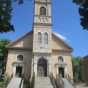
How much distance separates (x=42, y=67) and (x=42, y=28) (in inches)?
241

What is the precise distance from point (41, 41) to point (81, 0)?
20358mm

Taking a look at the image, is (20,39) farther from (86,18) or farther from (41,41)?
(86,18)

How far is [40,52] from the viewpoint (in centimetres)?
3478

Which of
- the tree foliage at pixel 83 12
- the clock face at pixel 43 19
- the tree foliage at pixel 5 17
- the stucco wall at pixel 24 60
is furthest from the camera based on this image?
the clock face at pixel 43 19

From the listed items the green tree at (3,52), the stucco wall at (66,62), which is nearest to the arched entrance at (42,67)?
the stucco wall at (66,62)

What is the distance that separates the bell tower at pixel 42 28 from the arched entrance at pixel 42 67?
1.54 meters

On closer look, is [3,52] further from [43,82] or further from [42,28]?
[43,82]

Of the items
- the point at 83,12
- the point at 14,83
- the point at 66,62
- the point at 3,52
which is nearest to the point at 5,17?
the point at 83,12

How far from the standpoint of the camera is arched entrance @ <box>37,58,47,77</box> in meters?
34.6

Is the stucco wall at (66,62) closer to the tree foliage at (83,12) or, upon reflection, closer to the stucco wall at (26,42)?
the stucco wall at (26,42)

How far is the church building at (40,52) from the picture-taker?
34.7m

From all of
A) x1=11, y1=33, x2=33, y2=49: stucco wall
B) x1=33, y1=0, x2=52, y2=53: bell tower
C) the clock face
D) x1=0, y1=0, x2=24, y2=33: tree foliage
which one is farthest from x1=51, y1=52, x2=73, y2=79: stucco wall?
x1=0, y1=0, x2=24, y2=33: tree foliage

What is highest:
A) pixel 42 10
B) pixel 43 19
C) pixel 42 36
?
pixel 42 10

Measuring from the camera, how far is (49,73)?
3403 centimetres
